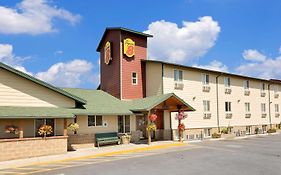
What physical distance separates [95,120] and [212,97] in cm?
1468

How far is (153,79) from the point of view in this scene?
28.5 meters

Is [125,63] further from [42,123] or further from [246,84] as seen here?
[246,84]

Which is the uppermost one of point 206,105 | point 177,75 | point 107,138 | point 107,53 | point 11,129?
point 107,53

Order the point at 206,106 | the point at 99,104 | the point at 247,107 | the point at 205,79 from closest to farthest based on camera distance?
1. the point at 99,104
2. the point at 206,106
3. the point at 205,79
4. the point at 247,107

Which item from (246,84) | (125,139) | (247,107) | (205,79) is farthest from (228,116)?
(125,139)

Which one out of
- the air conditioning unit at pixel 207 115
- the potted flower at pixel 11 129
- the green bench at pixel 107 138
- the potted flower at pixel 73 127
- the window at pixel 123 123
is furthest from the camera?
the air conditioning unit at pixel 207 115

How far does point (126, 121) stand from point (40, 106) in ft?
26.6

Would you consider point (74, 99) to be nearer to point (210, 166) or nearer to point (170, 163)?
point (170, 163)

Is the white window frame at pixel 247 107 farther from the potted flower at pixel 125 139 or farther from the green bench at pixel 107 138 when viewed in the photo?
the green bench at pixel 107 138

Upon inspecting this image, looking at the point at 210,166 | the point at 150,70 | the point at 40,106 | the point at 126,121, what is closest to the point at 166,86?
the point at 150,70

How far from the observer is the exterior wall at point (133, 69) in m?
28.0

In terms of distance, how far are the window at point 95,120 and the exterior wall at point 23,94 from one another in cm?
297

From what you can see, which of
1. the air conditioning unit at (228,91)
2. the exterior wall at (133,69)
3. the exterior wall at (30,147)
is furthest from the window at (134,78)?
the air conditioning unit at (228,91)

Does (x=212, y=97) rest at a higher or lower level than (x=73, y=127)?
higher
